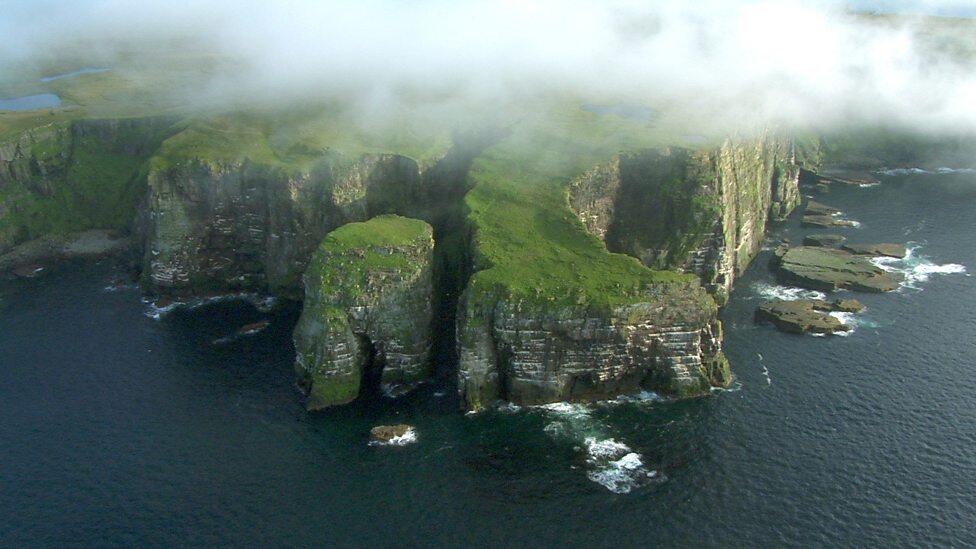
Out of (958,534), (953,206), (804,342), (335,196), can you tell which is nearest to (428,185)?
(335,196)

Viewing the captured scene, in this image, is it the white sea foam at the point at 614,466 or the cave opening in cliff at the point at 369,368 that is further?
the cave opening in cliff at the point at 369,368

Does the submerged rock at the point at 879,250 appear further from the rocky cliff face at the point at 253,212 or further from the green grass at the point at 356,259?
the green grass at the point at 356,259

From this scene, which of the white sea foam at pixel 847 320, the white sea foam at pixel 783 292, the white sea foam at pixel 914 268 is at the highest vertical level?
the white sea foam at pixel 914 268

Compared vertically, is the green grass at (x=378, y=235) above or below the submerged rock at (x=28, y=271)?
above

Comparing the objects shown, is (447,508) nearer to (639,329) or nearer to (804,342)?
(639,329)

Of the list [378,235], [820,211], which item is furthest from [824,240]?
[378,235]

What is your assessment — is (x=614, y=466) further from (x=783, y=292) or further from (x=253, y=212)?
(x=253, y=212)

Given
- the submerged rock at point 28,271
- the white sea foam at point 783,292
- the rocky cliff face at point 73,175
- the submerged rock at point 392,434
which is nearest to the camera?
the submerged rock at point 392,434

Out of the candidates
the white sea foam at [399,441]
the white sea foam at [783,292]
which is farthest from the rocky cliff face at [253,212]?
the white sea foam at [783,292]
